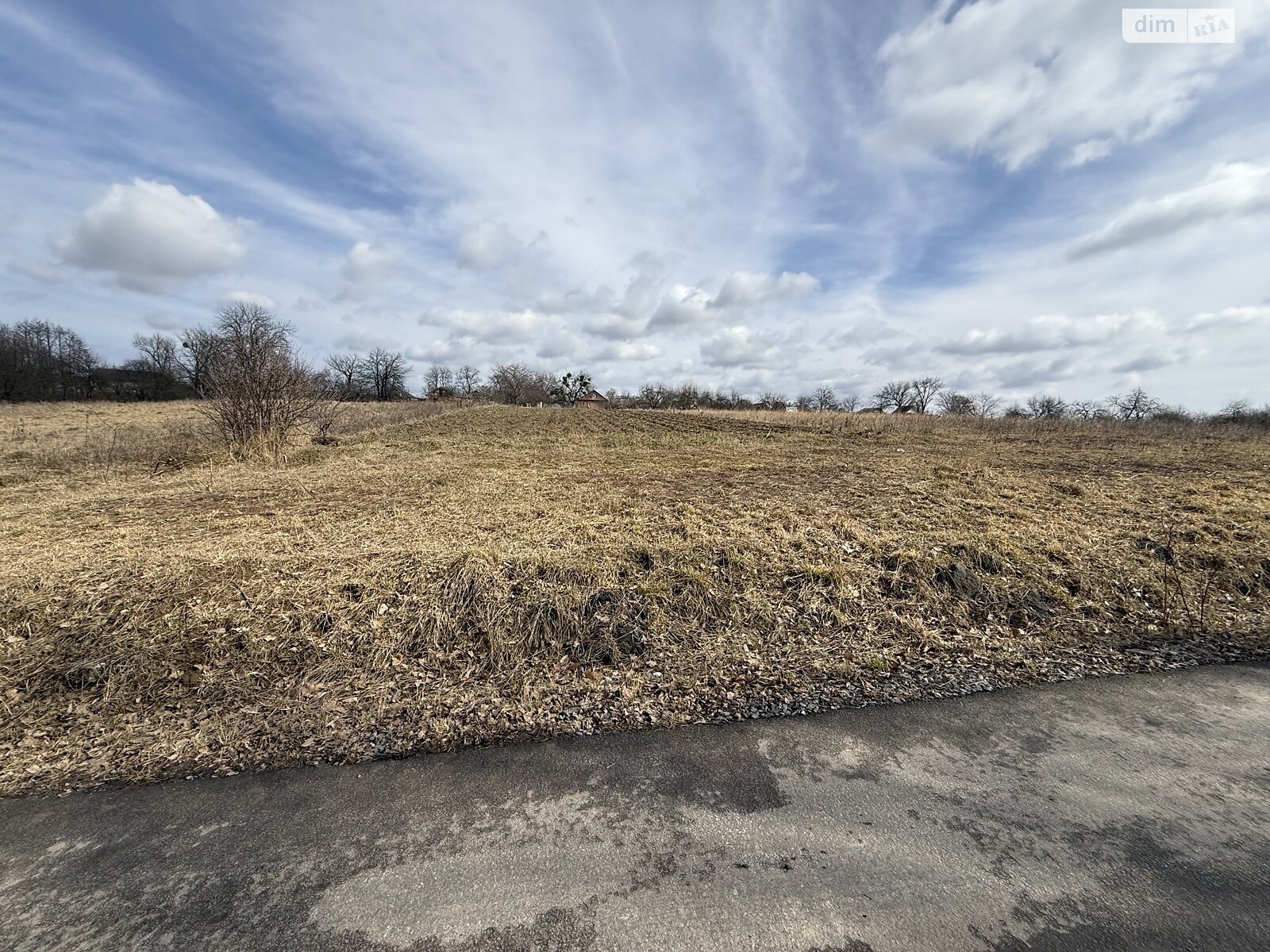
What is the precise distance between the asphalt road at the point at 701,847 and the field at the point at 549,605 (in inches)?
14.9

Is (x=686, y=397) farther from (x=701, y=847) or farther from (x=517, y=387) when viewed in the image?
(x=701, y=847)

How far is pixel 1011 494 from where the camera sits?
314 inches

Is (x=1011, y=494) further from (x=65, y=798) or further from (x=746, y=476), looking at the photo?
(x=65, y=798)

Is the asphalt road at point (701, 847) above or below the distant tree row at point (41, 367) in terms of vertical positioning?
below

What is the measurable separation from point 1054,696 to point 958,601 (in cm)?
132

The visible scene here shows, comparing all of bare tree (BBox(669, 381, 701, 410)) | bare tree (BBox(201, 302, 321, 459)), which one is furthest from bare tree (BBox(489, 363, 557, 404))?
bare tree (BBox(201, 302, 321, 459))

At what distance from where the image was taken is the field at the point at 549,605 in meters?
3.46

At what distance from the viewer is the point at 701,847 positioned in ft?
7.84

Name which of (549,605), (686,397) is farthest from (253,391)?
(686,397)

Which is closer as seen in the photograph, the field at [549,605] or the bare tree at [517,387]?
the field at [549,605]

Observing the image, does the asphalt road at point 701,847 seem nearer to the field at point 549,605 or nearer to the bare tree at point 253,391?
the field at point 549,605

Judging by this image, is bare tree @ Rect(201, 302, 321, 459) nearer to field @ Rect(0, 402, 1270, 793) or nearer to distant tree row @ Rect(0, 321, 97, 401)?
field @ Rect(0, 402, 1270, 793)

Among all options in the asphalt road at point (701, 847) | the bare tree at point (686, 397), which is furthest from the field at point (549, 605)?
the bare tree at point (686, 397)

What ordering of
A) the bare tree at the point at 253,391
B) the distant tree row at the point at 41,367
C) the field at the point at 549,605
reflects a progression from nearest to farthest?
the field at the point at 549,605 → the bare tree at the point at 253,391 → the distant tree row at the point at 41,367
